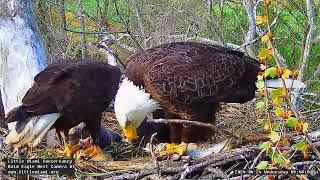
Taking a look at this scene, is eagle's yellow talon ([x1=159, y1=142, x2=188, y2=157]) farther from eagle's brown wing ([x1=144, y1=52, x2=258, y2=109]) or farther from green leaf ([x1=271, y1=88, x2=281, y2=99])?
green leaf ([x1=271, y1=88, x2=281, y2=99])

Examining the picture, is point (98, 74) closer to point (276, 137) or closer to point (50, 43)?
point (276, 137)

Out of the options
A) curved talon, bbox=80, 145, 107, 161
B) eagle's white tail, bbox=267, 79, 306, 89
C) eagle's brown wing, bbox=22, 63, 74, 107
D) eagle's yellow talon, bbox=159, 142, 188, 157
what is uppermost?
eagle's brown wing, bbox=22, 63, 74, 107

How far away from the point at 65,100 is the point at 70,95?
6 cm

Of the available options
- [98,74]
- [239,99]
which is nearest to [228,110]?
[239,99]

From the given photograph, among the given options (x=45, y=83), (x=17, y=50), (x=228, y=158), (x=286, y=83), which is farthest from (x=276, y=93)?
(x=17, y=50)

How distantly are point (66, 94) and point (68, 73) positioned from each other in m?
0.19

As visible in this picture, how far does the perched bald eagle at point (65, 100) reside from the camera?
4719 millimetres

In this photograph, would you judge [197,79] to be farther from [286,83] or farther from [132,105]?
[286,83]

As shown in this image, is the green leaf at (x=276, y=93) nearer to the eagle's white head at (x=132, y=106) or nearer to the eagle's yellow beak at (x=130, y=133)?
the eagle's white head at (x=132, y=106)

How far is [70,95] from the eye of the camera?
191 inches

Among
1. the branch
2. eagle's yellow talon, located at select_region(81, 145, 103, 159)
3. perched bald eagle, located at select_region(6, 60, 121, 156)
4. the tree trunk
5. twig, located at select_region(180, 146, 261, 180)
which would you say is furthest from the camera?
the branch

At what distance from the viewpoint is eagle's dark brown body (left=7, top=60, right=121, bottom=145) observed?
477 centimetres

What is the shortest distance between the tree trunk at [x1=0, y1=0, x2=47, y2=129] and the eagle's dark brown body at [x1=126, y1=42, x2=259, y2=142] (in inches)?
39.2

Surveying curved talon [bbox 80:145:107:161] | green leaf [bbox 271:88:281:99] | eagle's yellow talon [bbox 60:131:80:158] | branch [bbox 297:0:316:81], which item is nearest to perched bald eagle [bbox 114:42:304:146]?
curved talon [bbox 80:145:107:161]
